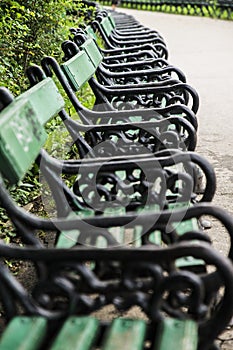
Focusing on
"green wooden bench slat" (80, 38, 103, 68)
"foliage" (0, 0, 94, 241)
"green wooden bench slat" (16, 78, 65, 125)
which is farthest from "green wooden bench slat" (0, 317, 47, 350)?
"green wooden bench slat" (80, 38, 103, 68)

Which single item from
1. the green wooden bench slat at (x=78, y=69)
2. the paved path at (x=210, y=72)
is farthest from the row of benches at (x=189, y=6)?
the green wooden bench slat at (x=78, y=69)

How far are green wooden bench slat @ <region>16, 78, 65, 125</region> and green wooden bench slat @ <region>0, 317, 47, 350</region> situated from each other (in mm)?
950

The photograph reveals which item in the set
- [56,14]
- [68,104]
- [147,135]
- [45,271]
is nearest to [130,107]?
[147,135]

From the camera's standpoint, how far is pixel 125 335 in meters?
2.02

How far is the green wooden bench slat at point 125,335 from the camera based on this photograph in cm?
195

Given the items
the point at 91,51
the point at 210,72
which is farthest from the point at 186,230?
the point at 210,72

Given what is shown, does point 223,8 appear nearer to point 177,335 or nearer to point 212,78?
point 212,78

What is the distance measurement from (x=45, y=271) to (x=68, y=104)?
3676 mm

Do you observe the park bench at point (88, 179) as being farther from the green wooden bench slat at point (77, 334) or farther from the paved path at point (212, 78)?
the paved path at point (212, 78)

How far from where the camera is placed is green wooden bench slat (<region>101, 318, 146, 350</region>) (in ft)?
6.39

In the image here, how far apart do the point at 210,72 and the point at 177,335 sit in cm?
847

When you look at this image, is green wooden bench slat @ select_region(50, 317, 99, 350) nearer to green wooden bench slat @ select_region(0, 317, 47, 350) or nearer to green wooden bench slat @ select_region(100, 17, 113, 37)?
green wooden bench slat @ select_region(0, 317, 47, 350)

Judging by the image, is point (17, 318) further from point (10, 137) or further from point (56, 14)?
point (56, 14)

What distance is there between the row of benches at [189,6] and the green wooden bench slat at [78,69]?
14656 mm
